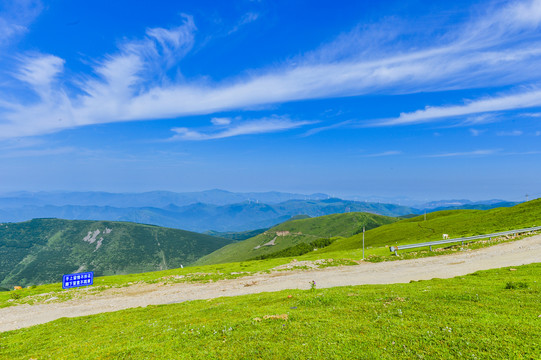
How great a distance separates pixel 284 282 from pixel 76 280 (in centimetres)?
3896

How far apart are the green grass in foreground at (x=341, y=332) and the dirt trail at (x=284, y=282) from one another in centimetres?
1145

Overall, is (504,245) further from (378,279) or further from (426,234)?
(426,234)

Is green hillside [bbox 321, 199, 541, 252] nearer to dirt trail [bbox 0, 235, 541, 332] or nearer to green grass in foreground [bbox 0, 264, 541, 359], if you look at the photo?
dirt trail [bbox 0, 235, 541, 332]

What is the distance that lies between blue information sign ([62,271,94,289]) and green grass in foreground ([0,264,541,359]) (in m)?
26.2

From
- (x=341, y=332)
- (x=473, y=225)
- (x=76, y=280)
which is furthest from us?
(x=473, y=225)

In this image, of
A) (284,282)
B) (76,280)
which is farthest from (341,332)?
(76,280)

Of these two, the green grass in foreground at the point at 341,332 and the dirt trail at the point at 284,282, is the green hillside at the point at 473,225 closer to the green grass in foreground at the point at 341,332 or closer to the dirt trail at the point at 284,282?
the dirt trail at the point at 284,282

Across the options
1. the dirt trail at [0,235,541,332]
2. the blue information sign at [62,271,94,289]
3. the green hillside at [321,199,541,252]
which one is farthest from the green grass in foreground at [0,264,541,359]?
the green hillside at [321,199,541,252]

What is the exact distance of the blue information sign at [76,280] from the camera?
4710cm

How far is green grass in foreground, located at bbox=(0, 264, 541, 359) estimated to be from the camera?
11.8 metres

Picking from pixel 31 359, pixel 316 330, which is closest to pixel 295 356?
pixel 316 330

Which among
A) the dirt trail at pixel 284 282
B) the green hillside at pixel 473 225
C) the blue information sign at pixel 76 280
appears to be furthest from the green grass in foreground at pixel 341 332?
the green hillside at pixel 473 225

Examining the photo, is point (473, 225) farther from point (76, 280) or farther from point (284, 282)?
point (76, 280)

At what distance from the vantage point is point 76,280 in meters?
48.1
